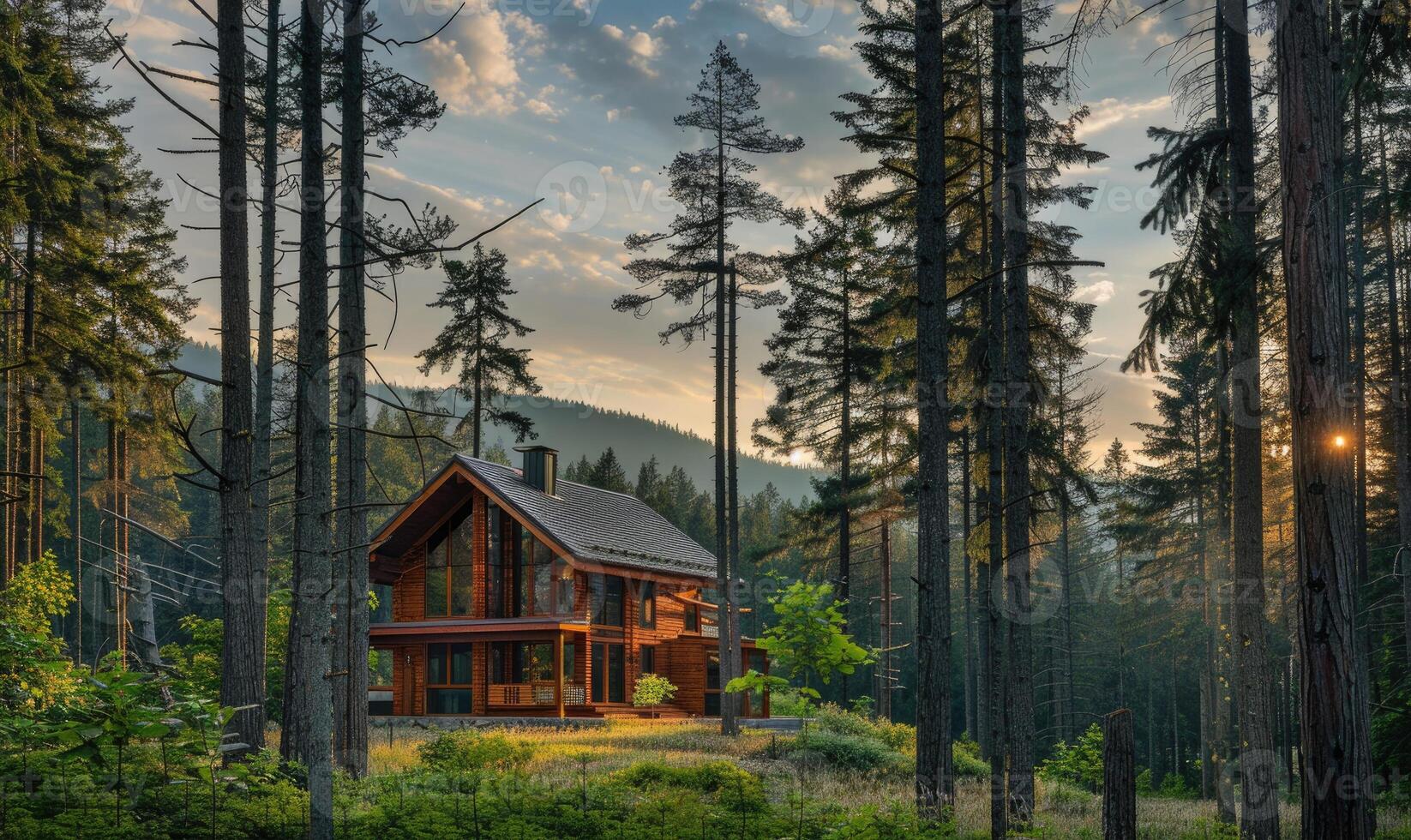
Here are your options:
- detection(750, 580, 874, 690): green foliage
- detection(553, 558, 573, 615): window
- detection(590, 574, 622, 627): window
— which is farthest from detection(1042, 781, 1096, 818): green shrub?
detection(553, 558, 573, 615): window

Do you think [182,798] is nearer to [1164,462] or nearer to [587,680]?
[587,680]

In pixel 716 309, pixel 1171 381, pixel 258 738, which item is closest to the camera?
pixel 258 738

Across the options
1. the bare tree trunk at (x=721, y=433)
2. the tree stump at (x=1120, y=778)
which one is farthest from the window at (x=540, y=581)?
the tree stump at (x=1120, y=778)

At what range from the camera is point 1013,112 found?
44.8 feet

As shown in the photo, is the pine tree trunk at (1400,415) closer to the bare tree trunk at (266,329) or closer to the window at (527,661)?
the bare tree trunk at (266,329)

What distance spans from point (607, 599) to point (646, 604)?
222cm

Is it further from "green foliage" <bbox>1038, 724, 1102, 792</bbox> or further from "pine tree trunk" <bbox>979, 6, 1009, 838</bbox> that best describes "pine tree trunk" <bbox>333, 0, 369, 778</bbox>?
"green foliage" <bbox>1038, 724, 1102, 792</bbox>

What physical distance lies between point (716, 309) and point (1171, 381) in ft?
61.7

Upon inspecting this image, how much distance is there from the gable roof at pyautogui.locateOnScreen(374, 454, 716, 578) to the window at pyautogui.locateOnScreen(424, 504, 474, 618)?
1.08 metres

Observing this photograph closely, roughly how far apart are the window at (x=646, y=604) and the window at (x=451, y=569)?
5176mm

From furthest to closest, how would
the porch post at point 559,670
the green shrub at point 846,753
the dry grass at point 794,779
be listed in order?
the porch post at point 559,670 < the green shrub at point 846,753 < the dry grass at point 794,779

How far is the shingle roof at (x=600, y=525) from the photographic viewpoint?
2906 centimetres

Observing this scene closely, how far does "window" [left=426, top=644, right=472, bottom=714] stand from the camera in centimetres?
3005

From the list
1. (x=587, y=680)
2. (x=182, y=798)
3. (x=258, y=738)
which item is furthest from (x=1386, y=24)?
(x=587, y=680)
